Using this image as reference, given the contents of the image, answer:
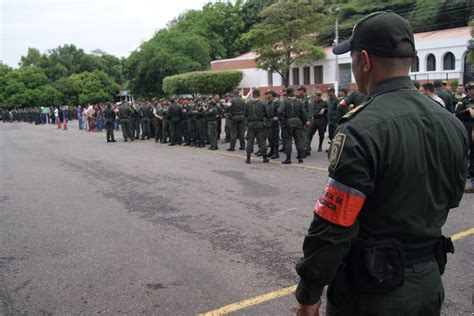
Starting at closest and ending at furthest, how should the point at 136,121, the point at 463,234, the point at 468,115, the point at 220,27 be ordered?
the point at 463,234
the point at 468,115
the point at 136,121
the point at 220,27

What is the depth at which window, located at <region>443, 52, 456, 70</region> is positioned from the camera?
32.7 m

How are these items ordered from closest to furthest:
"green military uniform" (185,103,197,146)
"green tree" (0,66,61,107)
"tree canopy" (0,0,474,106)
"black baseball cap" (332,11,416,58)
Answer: "black baseball cap" (332,11,416,58) < "green military uniform" (185,103,197,146) < "tree canopy" (0,0,474,106) < "green tree" (0,66,61,107)

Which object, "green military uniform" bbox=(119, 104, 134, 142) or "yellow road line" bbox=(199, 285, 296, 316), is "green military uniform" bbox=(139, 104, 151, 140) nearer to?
"green military uniform" bbox=(119, 104, 134, 142)

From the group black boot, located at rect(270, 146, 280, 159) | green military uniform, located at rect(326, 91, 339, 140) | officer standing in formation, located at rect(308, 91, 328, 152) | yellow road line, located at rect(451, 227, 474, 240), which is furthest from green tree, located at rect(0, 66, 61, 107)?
yellow road line, located at rect(451, 227, 474, 240)

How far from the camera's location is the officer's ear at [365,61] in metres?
1.94

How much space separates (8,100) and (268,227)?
64.3m

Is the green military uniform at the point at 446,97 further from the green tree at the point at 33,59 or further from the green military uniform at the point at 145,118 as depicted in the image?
the green tree at the point at 33,59

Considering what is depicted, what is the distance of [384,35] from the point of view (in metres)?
1.87

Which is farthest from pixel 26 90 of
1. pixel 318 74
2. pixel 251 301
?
pixel 251 301

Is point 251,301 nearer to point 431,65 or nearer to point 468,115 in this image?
point 468,115

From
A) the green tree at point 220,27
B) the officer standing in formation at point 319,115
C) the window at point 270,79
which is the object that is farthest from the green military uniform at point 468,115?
the green tree at point 220,27

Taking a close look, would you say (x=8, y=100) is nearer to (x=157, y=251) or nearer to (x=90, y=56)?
(x=90, y=56)

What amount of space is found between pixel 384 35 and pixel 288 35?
41287 millimetres

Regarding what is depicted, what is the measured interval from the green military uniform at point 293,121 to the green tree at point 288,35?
30823mm
